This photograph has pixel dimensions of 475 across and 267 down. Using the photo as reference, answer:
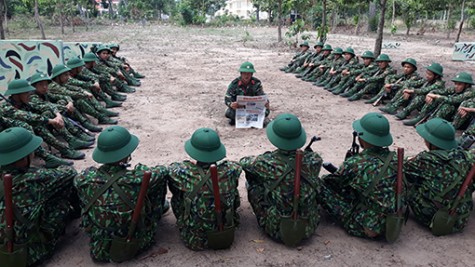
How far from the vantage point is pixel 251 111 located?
653 cm

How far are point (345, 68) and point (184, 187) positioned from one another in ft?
25.6

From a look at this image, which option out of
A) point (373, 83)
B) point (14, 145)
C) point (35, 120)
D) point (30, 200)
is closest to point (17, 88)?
point (35, 120)

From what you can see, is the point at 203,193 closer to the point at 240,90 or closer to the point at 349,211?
the point at 349,211

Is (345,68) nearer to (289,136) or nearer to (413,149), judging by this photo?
(413,149)

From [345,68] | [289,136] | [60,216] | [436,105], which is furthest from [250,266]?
[345,68]

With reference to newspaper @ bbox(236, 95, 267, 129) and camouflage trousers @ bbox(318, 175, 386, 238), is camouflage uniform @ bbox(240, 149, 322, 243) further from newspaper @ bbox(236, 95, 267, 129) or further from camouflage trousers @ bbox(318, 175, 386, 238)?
newspaper @ bbox(236, 95, 267, 129)

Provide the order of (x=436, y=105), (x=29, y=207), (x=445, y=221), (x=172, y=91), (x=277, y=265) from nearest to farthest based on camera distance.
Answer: (x=29, y=207) < (x=277, y=265) < (x=445, y=221) < (x=436, y=105) < (x=172, y=91)

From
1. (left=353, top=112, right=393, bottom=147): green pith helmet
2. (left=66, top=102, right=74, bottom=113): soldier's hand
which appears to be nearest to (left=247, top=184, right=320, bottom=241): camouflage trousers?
(left=353, top=112, right=393, bottom=147): green pith helmet

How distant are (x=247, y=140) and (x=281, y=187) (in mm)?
2861

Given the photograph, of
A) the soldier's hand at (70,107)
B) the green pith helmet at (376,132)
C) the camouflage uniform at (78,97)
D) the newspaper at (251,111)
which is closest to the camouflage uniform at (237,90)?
the newspaper at (251,111)

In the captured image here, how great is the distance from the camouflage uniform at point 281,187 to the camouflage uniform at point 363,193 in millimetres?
274

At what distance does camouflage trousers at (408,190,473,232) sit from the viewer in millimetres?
3375

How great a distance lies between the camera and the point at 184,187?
3.12m

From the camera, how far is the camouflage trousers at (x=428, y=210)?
338cm
